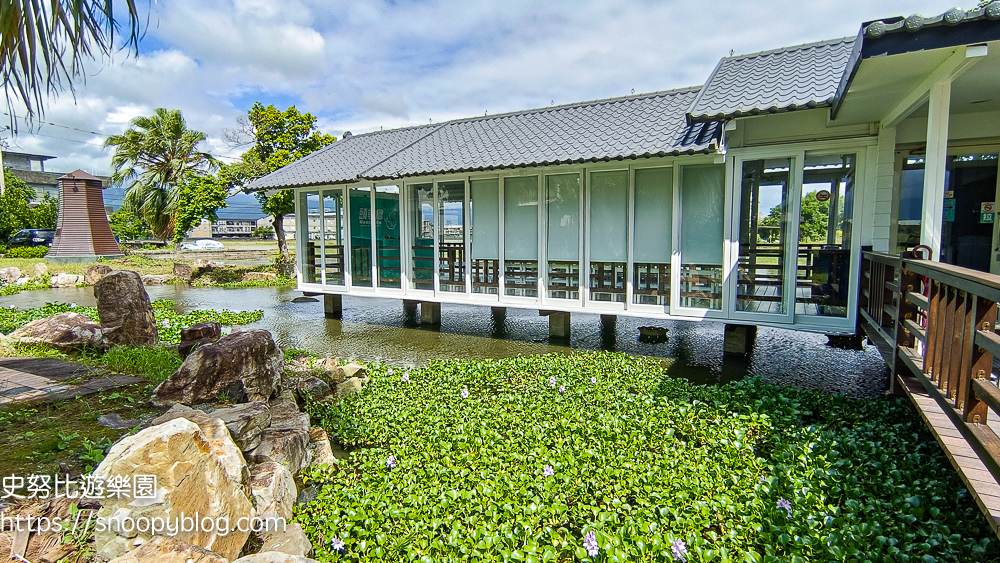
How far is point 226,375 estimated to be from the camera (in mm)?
4414

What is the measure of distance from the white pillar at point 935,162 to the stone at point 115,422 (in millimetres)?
6185

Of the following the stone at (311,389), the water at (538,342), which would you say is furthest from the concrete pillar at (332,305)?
the stone at (311,389)

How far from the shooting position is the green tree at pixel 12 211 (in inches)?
906

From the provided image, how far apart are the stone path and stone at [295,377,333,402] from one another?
149 cm

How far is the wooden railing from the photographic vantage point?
7.36 feet

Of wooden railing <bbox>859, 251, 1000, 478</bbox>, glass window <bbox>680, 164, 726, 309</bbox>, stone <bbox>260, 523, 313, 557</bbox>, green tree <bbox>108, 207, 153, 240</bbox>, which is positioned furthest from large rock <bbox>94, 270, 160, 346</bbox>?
green tree <bbox>108, 207, 153, 240</bbox>

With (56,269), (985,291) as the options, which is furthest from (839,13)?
(56,269)

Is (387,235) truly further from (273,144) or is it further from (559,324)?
(273,144)

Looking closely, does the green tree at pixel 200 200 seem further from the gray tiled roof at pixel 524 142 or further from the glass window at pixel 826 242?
the glass window at pixel 826 242

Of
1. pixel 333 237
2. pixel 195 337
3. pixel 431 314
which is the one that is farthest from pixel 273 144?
pixel 195 337

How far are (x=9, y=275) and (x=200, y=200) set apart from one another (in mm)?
6108

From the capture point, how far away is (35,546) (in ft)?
7.61

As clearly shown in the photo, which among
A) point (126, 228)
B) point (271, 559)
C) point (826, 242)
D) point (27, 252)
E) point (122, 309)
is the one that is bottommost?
point (271, 559)

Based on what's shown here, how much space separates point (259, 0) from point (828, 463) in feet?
24.9
